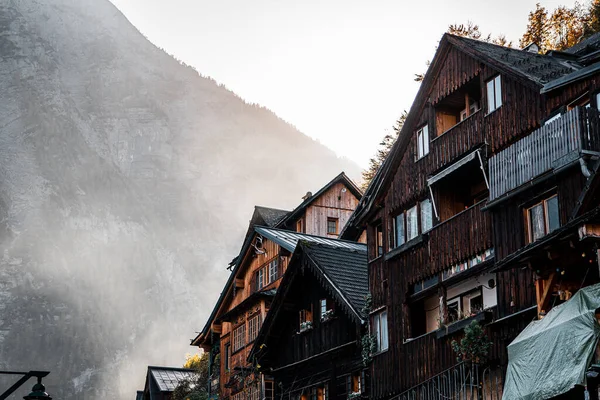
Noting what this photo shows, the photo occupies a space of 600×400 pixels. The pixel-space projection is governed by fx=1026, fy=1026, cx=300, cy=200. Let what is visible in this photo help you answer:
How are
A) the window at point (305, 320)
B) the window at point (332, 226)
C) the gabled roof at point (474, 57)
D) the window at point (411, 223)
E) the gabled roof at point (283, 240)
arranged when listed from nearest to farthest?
1. the gabled roof at point (474, 57)
2. the window at point (411, 223)
3. the window at point (305, 320)
4. the gabled roof at point (283, 240)
5. the window at point (332, 226)

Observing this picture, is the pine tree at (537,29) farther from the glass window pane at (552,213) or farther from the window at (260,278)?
the glass window pane at (552,213)

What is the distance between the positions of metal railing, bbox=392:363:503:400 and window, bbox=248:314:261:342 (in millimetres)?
18637

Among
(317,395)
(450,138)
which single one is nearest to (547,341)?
(450,138)

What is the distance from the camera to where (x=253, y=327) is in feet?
160

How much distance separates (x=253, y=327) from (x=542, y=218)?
2447cm

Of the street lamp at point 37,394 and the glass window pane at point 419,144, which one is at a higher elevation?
the glass window pane at point 419,144

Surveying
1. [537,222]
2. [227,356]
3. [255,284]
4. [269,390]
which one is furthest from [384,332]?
[227,356]

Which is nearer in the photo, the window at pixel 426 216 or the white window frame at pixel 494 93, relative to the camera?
the white window frame at pixel 494 93

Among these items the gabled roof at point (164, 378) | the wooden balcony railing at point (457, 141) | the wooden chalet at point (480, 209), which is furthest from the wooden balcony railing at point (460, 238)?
the gabled roof at point (164, 378)

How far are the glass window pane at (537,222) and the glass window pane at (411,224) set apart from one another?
6.50 metres

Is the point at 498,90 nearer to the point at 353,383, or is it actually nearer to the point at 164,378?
the point at 353,383

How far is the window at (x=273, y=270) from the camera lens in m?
49.4

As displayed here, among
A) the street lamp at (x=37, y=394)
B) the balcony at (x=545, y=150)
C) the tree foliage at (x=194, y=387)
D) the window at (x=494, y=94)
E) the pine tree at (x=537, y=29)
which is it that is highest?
the pine tree at (x=537, y=29)

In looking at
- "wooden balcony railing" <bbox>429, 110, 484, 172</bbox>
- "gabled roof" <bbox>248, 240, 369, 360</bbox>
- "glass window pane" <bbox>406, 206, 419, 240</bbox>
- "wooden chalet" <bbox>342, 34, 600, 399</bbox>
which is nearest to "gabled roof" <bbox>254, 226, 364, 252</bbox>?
"gabled roof" <bbox>248, 240, 369, 360</bbox>
